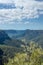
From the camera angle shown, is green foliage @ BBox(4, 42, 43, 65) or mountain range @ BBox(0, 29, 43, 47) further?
mountain range @ BBox(0, 29, 43, 47)

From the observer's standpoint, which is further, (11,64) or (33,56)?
(11,64)

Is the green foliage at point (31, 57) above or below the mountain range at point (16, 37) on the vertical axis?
above

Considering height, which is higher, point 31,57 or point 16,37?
point 31,57

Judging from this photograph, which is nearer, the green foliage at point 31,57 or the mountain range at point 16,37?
the green foliage at point 31,57

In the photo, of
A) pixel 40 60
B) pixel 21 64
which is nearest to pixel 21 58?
pixel 21 64

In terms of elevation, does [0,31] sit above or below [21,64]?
below

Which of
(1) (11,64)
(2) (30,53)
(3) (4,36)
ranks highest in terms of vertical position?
(2) (30,53)

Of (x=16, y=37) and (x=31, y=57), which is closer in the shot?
(x=31, y=57)

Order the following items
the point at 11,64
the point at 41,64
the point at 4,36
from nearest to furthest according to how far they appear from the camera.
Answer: the point at 41,64
the point at 11,64
the point at 4,36

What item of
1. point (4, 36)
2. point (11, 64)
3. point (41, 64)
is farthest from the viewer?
point (4, 36)

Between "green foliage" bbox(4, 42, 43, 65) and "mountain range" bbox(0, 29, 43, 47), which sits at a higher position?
"green foliage" bbox(4, 42, 43, 65)

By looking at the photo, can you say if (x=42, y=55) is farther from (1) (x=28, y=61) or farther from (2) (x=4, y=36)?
(2) (x=4, y=36)
